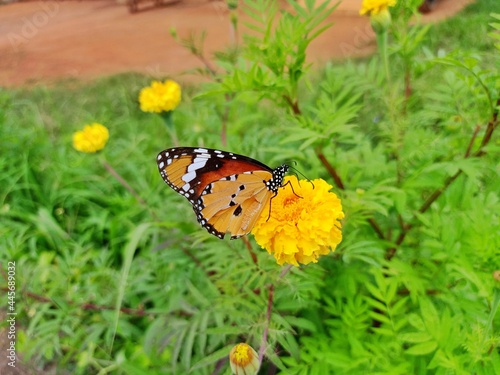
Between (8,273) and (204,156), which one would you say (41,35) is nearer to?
(8,273)

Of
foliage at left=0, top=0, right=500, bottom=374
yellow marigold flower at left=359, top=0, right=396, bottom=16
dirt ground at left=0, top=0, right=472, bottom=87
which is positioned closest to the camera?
foliage at left=0, top=0, right=500, bottom=374

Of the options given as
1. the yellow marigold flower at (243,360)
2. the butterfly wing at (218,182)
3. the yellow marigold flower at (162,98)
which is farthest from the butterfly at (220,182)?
the yellow marigold flower at (162,98)

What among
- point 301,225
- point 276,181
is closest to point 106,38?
point 276,181

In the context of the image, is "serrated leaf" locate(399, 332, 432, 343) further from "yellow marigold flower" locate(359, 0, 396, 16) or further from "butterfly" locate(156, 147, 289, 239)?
"yellow marigold flower" locate(359, 0, 396, 16)

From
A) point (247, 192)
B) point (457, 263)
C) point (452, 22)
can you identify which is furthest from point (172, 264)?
point (452, 22)

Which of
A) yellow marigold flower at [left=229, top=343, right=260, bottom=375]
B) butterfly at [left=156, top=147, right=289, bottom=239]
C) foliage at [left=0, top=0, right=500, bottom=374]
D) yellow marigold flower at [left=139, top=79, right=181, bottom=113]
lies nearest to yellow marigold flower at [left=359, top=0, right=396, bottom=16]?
foliage at [left=0, top=0, right=500, bottom=374]

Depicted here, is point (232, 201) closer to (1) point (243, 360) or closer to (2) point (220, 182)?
(2) point (220, 182)

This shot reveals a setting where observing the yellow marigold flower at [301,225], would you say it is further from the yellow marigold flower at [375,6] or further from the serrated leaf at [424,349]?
the yellow marigold flower at [375,6]
